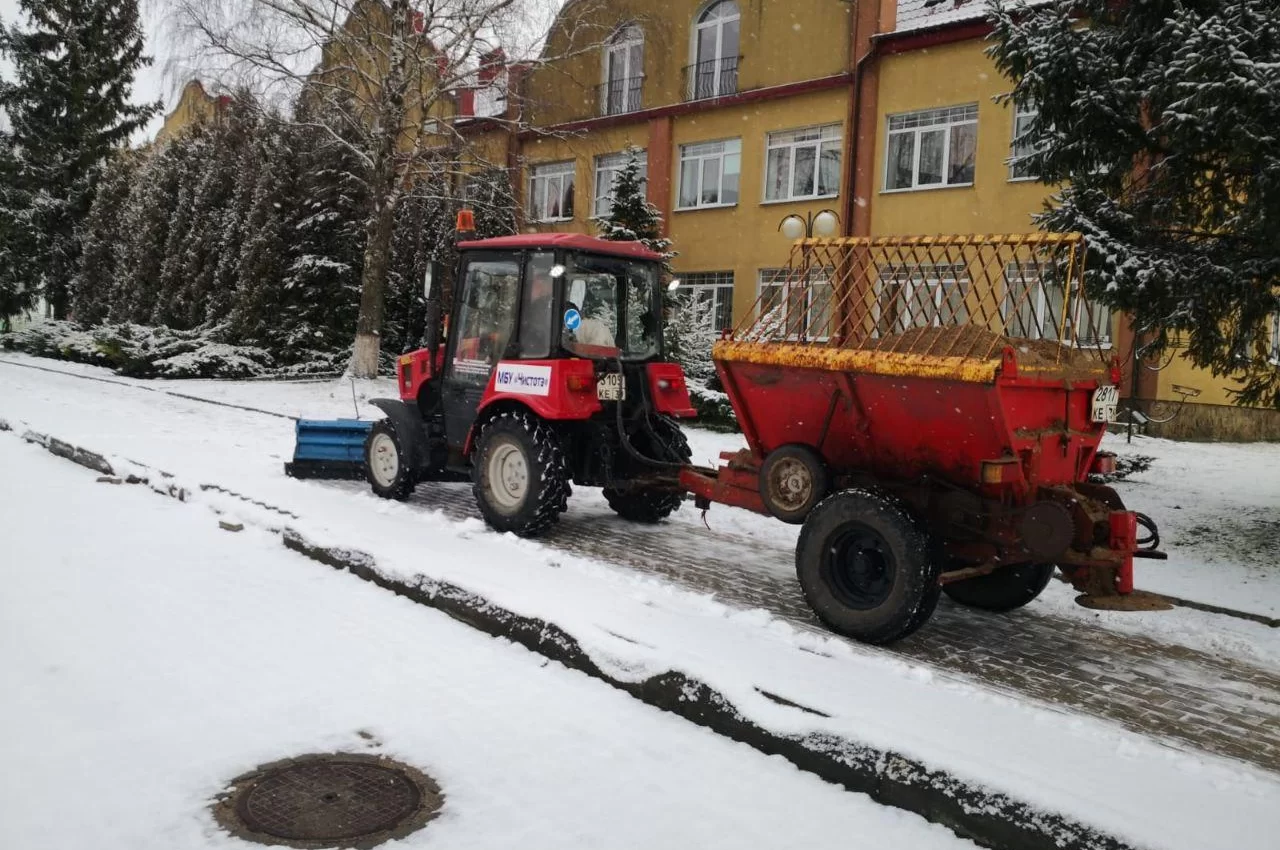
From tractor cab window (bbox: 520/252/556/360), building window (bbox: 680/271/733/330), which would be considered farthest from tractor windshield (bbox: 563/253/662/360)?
building window (bbox: 680/271/733/330)

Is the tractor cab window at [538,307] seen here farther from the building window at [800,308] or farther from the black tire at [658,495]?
the building window at [800,308]

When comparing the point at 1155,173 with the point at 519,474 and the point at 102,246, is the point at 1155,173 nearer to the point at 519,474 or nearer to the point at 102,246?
the point at 519,474

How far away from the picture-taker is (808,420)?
19.1 feet

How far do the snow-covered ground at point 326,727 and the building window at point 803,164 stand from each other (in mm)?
18030

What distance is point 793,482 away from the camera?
586 centimetres

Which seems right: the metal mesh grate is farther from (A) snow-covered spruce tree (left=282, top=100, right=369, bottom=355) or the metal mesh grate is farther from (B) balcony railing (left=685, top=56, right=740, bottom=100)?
(B) balcony railing (left=685, top=56, right=740, bottom=100)

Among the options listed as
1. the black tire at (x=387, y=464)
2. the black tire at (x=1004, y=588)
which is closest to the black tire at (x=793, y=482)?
the black tire at (x=1004, y=588)

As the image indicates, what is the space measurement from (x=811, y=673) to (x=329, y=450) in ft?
21.3

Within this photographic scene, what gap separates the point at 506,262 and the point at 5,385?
15803mm

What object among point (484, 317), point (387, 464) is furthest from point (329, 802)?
point (387, 464)

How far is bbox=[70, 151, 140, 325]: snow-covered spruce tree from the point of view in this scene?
101 ft

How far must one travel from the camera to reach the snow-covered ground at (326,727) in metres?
3.25

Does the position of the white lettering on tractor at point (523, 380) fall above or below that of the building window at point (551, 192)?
below

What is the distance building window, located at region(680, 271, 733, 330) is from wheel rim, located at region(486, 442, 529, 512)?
15.9 m
